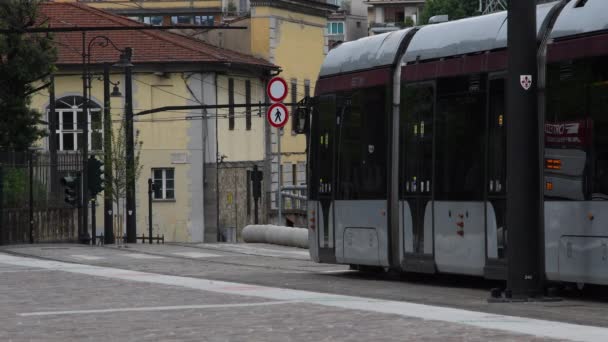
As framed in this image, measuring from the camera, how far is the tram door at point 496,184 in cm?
1950

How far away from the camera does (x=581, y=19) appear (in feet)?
59.7

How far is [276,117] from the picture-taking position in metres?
34.0

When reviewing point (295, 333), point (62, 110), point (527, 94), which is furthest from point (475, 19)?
point (62, 110)

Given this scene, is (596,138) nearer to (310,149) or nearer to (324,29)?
(310,149)

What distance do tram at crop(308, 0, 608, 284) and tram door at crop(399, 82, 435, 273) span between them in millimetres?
20

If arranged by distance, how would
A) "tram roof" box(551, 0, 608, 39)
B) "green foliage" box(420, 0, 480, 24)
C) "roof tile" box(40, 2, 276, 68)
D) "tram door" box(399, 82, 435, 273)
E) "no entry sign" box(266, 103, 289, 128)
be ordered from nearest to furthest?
"tram roof" box(551, 0, 608, 39) → "tram door" box(399, 82, 435, 273) → "no entry sign" box(266, 103, 289, 128) → "roof tile" box(40, 2, 276, 68) → "green foliage" box(420, 0, 480, 24)

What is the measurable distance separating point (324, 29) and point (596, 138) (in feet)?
220

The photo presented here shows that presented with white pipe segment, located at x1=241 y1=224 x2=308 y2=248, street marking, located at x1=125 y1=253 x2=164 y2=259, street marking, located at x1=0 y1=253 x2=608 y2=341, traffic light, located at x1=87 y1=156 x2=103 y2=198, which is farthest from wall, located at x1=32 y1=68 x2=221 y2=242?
street marking, located at x1=0 y1=253 x2=608 y2=341

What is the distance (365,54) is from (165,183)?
46.7 metres

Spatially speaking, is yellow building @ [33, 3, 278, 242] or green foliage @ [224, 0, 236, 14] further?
green foliage @ [224, 0, 236, 14]

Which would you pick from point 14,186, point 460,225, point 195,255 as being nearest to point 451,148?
point 460,225

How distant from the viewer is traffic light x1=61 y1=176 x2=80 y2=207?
130ft

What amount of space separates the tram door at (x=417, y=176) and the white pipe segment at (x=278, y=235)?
16.4 meters

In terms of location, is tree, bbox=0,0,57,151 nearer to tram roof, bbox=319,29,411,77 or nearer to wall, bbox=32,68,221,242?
wall, bbox=32,68,221,242
